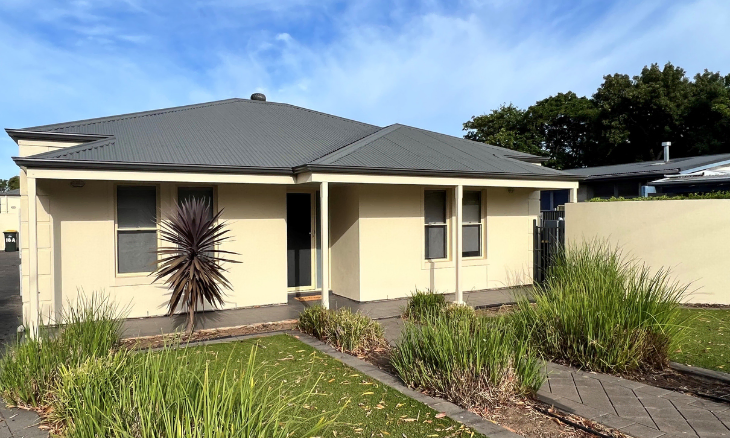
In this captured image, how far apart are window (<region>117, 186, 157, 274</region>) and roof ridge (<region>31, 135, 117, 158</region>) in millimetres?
793

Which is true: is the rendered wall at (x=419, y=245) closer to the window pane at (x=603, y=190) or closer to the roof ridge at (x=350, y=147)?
the roof ridge at (x=350, y=147)

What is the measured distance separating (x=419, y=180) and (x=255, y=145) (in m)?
3.45

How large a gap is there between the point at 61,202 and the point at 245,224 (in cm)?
304

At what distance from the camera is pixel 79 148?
7.77 meters

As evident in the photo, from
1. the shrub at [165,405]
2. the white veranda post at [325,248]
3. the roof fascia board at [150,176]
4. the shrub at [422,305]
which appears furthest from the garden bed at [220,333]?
the shrub at [165,405]

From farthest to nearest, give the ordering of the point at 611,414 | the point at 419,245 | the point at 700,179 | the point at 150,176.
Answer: the point at 700,179, the point at 419,245, the point at 150,176, the point at 611,414

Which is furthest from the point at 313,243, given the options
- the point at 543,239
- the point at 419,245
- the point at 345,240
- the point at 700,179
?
the point at 700,179

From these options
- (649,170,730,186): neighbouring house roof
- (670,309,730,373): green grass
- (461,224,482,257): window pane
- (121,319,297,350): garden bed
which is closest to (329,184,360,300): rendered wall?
(121,319,297,350): garden bed

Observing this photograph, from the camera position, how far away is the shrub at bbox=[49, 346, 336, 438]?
9.00ft

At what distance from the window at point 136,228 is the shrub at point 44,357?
11.5 feet

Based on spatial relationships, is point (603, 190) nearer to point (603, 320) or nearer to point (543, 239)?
point (543, 239)

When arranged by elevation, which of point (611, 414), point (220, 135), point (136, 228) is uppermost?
point (220, 135)

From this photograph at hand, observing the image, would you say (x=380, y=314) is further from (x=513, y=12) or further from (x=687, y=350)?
(x=513, y=12)

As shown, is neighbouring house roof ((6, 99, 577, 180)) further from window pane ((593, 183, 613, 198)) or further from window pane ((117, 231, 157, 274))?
window pane ((593, 183, 613, 198))
